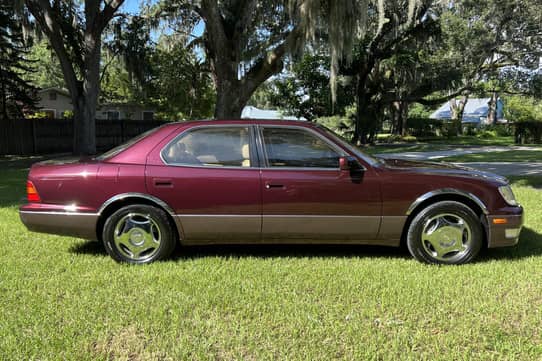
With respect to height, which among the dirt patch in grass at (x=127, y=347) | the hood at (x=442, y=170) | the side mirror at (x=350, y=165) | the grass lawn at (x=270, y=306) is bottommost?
the dirt patch in grass at (x=127, y=347)

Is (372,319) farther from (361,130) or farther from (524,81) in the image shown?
(524,81)

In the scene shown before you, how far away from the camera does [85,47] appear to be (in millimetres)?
14812

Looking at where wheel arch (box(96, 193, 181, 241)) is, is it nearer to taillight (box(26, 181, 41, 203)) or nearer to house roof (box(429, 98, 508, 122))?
taillight (box(26, 181, 41, 203))

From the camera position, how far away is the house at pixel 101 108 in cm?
3238

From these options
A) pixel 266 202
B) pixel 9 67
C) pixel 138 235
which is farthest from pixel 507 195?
pixel 9 67

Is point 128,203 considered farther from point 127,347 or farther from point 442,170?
point 442,170

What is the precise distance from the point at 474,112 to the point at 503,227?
2616 inches

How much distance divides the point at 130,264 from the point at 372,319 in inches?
98.3

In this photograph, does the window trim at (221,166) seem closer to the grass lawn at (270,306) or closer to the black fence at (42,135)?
the grass lawn at (270,306)

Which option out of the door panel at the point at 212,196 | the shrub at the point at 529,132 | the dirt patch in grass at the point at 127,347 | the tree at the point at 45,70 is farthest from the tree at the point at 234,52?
the tree at the point at 45,70

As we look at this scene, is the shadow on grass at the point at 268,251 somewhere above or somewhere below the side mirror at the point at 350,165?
below

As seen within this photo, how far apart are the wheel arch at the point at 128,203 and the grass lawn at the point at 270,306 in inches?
16.2

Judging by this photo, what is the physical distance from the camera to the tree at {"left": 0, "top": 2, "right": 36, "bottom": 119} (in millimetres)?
19938

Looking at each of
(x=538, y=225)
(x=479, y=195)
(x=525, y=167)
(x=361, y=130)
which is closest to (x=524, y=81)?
(x=361, y=130)
